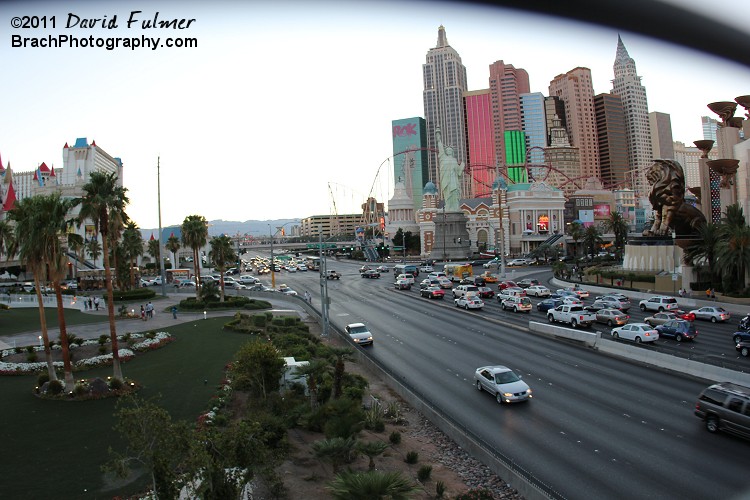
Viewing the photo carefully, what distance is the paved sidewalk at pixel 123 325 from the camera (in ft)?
98.4

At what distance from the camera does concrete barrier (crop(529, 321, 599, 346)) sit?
26281 millimetres

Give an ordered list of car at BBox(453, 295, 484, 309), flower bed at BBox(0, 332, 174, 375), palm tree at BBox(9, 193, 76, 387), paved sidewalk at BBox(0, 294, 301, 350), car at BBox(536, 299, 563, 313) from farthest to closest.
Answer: car at BBox(453, 295, 484, 309) < car at BBox(536, 299, 563, 313) < paved sidewalk at BBox(0, 294, 301, 350) < flower bed at BBox(0, 332, 174, 375) < palm tree at BBox(9, 193, 76, 387)

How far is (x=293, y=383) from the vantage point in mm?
18531

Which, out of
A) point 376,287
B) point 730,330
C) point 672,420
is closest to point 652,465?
point 672,420

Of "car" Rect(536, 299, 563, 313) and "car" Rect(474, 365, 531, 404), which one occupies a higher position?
"car" Rect(474, 365, 531, 404)

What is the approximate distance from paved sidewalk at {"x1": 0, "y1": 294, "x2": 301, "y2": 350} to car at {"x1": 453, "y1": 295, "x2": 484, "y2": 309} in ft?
50.2

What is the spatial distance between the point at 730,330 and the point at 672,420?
1821 centimetres

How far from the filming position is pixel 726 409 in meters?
14.0

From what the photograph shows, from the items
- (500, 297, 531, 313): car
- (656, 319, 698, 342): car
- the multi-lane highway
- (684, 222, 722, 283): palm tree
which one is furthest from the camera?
(684, 222, 722, 283): palm tree

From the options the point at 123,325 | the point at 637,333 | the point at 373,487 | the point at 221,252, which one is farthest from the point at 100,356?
the point at 637,333

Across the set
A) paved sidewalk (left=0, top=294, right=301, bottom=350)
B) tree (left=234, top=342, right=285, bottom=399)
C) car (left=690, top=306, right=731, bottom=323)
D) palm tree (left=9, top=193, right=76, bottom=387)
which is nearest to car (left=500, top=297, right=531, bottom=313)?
car (left=690, top=306, right=731, bottom=323)

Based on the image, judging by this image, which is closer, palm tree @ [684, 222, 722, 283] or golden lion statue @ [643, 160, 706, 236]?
palm tree @ [684, 222, 722, 283]

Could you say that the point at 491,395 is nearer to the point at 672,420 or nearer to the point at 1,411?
the point at 672,420

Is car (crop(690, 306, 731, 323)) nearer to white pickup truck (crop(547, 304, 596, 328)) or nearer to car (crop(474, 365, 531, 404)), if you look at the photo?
white pickup truck (crop(547, 304, 596, 328))
